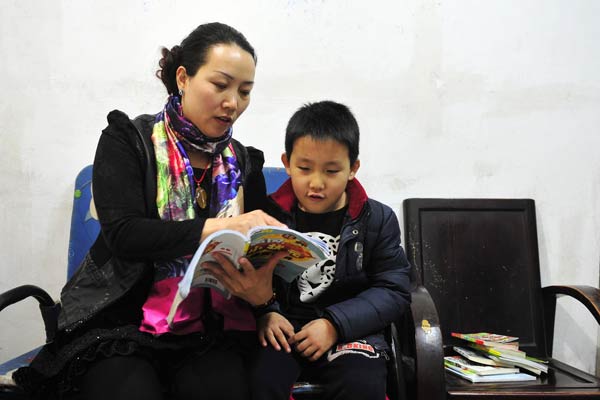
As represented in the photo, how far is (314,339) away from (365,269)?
28cm

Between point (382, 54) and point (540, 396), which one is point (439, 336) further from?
point (382, 54)

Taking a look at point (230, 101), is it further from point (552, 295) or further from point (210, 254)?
point (552, 295)

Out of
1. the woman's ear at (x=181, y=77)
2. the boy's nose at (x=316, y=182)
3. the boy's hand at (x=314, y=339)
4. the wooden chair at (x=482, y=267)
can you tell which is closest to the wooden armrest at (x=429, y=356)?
the boy's hand at (x=314, y=339)

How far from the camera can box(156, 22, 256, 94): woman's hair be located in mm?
1324

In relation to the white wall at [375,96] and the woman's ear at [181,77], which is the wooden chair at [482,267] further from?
the woman's ear at [181,77]

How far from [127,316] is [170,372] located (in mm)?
161

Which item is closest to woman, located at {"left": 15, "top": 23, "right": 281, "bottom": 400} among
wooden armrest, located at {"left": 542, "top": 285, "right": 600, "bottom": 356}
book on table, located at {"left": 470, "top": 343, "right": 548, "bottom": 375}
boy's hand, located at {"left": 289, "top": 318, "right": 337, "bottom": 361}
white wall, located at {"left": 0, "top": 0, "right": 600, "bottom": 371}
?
boy's hand, located at {"left": 289, "top": 318, "right": 337, "bottom": 361}

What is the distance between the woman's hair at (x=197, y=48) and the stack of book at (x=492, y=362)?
117cm

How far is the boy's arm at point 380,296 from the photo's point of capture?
1.33 meters

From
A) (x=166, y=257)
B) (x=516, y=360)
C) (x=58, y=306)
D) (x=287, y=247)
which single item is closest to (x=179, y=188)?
(x=166, y=257)

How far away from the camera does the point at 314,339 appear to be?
4.26 feet

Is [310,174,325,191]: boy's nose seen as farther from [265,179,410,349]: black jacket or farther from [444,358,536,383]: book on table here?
[444,358,536,383]: book on table

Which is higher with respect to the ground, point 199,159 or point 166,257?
point 199,159

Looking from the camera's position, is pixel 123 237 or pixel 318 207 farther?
pixel 318 207
